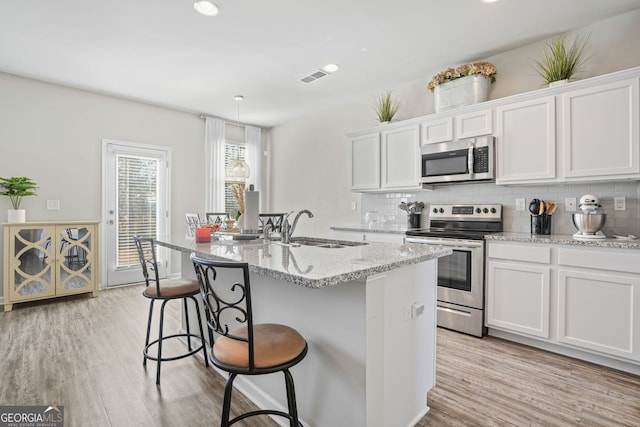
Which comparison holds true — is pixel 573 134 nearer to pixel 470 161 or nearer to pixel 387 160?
pixel 470 161

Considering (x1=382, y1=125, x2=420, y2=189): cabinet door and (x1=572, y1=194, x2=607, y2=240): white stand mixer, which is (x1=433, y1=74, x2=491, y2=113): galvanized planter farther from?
(x1=572, y1=194, x2=607, y2=240): white stand mixer

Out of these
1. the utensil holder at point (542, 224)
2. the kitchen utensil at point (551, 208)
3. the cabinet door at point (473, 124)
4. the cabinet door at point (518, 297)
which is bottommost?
the cabinet door at point (518, 297)

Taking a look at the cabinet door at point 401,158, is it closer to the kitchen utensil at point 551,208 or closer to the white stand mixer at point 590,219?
the kitchen utensil at point 551,208

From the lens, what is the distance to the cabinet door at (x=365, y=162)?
161 inches

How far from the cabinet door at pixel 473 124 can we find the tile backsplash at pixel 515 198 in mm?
579

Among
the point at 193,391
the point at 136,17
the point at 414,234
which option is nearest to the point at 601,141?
the point at 414,234

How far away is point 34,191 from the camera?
4.05m

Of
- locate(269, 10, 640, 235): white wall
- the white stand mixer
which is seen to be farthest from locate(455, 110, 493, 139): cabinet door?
the white stand mixer

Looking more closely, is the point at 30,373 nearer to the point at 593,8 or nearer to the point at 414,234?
the point at 414,234

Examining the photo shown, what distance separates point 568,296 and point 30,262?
537cm

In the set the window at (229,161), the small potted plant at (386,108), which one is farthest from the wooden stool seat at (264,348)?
the window at (229,161)

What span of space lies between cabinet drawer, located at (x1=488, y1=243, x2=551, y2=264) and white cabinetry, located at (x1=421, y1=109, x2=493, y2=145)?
43.3 inches

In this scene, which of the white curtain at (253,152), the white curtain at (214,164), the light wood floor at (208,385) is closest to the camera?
the light wood floor at (208,385)

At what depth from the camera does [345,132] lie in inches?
191
